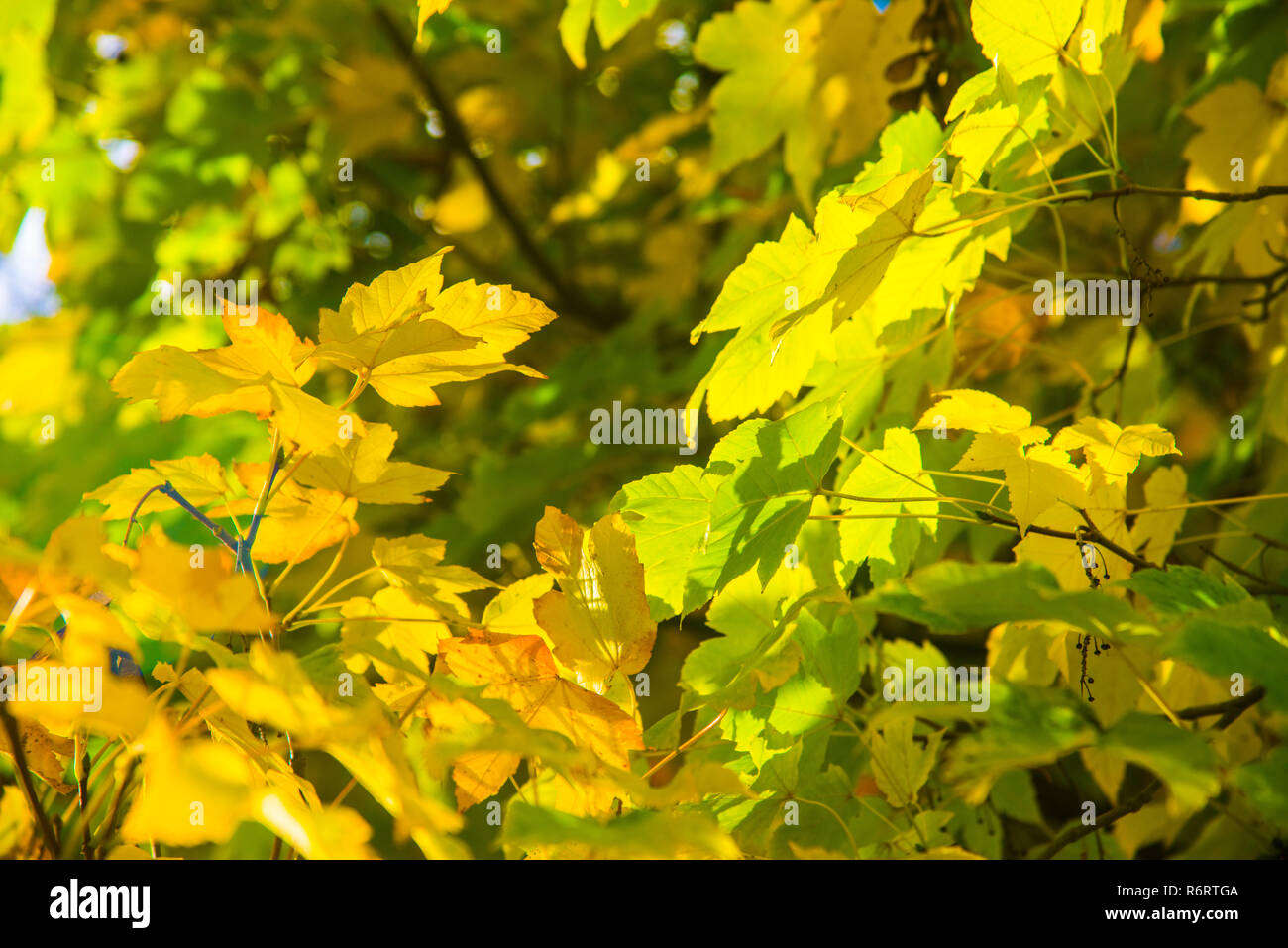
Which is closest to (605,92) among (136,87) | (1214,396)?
(136,87)

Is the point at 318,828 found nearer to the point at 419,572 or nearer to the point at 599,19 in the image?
the point at 419,572

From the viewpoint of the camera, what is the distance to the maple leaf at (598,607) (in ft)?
1.89

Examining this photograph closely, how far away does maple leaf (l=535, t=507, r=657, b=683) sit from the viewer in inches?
22.7

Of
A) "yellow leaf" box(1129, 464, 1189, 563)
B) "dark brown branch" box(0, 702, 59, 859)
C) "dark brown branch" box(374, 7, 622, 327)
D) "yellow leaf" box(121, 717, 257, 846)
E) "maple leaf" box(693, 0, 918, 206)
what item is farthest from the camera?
"dark brown branch" box(374, 7, 622, 327)

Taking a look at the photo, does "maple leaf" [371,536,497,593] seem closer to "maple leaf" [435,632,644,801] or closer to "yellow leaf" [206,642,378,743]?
"maple leaf" [435,632,644,801]

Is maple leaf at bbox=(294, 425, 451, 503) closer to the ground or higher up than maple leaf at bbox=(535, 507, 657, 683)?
higher up

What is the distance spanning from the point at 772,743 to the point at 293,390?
1.22ft

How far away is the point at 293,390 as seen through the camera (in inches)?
21.6

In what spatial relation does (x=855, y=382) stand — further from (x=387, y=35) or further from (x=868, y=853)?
(x=387, y=35)

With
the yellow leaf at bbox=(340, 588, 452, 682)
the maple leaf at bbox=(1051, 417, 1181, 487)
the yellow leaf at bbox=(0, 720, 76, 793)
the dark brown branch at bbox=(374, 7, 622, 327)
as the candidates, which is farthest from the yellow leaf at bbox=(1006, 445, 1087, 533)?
the dark brown branch at bbox=(374, 7, 622, 327)

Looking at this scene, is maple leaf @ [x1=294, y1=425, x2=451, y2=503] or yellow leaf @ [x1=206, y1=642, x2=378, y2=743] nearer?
yellow leaf @ [x1=206, y1=642, x2=378, y2=743]

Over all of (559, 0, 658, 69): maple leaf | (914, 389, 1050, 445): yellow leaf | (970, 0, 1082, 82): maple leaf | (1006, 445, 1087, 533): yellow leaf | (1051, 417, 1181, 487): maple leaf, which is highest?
(559, 0, 658, 69): maple leaf

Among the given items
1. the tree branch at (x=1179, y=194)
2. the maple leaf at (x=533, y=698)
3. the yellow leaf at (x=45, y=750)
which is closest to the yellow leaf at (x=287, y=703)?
the maple leaf at (x=533, y=698)

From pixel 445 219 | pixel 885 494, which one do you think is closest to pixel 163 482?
pixel 885 494
